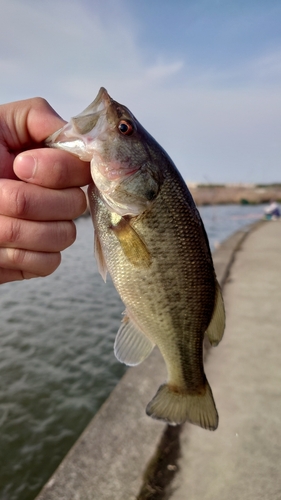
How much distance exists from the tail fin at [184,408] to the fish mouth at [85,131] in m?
1.43

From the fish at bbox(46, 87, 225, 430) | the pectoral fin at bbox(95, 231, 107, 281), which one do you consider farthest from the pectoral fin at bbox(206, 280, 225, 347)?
the pectoral fin at bbox(95, 231, 107, 281)

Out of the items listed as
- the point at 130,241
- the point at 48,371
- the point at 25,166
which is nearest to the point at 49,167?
the point at 25,166

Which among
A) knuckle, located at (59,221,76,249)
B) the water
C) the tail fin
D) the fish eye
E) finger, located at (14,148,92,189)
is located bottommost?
the water

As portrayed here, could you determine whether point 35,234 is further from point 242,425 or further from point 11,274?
point 242,425

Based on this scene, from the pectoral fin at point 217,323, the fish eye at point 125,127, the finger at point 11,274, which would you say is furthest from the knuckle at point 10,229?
the pectoral fin at point 217,323

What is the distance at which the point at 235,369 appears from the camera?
464cm

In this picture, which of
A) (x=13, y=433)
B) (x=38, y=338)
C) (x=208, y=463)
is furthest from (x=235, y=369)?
(x=38, y=338)

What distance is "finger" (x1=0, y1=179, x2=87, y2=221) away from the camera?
166 centimetres

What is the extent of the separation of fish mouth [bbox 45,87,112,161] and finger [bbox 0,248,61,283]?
531 mm

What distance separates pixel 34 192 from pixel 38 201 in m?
0.05

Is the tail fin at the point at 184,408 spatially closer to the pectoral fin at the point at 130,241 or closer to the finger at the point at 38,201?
the pectoral fin at the point at 130,241

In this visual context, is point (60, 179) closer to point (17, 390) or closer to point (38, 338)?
point (17, 390)

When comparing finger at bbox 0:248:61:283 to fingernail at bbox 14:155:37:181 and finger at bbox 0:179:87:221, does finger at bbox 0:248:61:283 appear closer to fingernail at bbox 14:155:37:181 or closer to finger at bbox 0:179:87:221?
finger at bbox 0:179:87:221

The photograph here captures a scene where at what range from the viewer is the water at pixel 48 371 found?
4.61m
